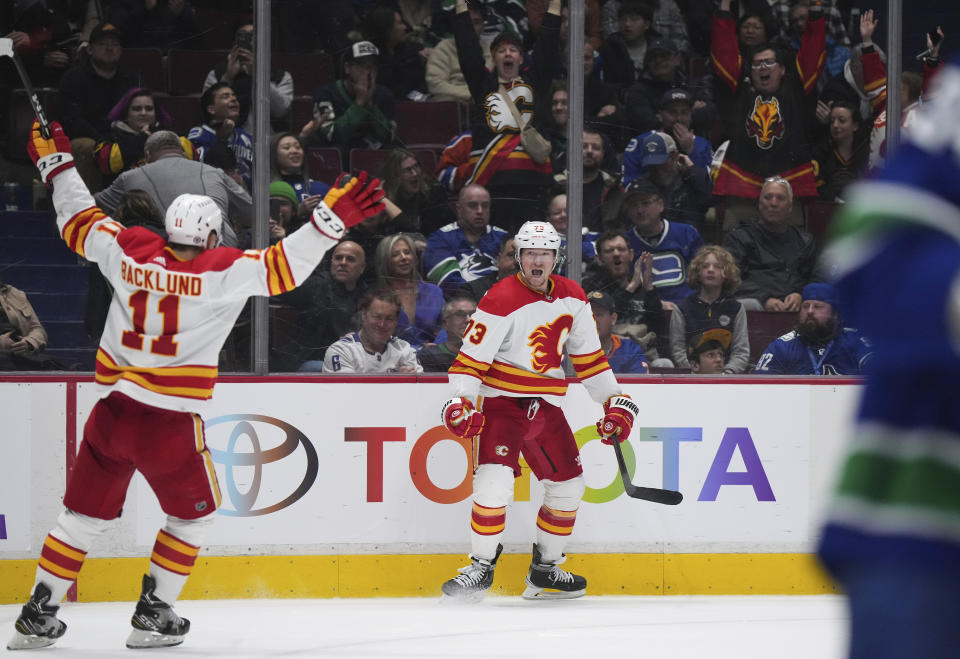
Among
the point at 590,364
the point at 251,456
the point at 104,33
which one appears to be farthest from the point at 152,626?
the point at 104,33

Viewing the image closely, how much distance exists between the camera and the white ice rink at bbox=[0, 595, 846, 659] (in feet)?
13.4

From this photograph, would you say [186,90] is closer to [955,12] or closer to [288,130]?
[288,130]

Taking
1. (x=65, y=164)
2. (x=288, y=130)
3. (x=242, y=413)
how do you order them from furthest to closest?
(x=288, y=130)
(x=242, y=413)
(x=65, y=164)

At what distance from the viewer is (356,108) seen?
5582 mm

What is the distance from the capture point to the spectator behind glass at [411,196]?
5469 millimetres

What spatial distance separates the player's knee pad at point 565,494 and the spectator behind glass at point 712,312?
74 cm

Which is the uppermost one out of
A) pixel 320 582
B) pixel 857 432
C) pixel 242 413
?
pixel 857 432

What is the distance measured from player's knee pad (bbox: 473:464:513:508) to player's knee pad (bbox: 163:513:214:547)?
49.1 inches

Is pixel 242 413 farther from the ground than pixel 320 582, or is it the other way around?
pixel 242 413

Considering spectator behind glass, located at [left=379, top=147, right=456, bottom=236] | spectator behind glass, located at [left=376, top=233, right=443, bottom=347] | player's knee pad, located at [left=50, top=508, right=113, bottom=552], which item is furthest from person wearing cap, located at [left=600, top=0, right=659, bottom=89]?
player's knee pad, located at [left=50, top=508, right=113, bottom=552]

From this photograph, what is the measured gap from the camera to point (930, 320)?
1.02 m

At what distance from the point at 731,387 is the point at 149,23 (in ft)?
9.35

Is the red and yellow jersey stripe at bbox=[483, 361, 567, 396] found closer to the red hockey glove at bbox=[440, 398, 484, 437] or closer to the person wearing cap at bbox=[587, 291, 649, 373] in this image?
the red hockey glove at bbox=[440, 398, 484, 437]

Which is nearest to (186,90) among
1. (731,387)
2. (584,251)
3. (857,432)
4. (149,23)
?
(149,23)
